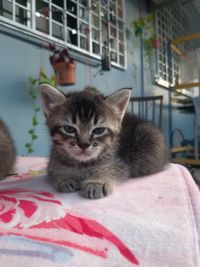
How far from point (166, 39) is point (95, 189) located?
11.0ft

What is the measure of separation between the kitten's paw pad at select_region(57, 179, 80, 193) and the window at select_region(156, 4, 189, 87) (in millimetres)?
2647

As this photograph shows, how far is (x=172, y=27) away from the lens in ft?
12.3

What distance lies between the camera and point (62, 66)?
4.96ft

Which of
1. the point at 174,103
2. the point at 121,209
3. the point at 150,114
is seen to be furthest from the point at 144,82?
the point at 121,209

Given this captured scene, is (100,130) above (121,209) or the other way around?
above

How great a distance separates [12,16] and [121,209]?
1222 millimetres

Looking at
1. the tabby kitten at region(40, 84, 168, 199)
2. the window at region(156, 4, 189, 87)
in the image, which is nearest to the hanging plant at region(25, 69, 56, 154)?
the tabby kitten at region(40, 84, 168, 199)

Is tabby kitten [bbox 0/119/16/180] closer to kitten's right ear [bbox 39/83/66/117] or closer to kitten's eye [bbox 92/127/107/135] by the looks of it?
kitten's right ear [bbox 39/83/66/117]

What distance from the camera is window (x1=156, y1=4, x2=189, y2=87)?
330 cm

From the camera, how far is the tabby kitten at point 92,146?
2.19 ft

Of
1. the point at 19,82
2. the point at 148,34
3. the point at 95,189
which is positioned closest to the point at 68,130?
the point at 95,189

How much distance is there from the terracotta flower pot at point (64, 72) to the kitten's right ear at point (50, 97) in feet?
2.56

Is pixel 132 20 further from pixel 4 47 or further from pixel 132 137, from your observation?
pixel 132 137

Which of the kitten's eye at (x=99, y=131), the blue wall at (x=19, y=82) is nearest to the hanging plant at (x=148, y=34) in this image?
the blue wall at (x=19, y=82)
